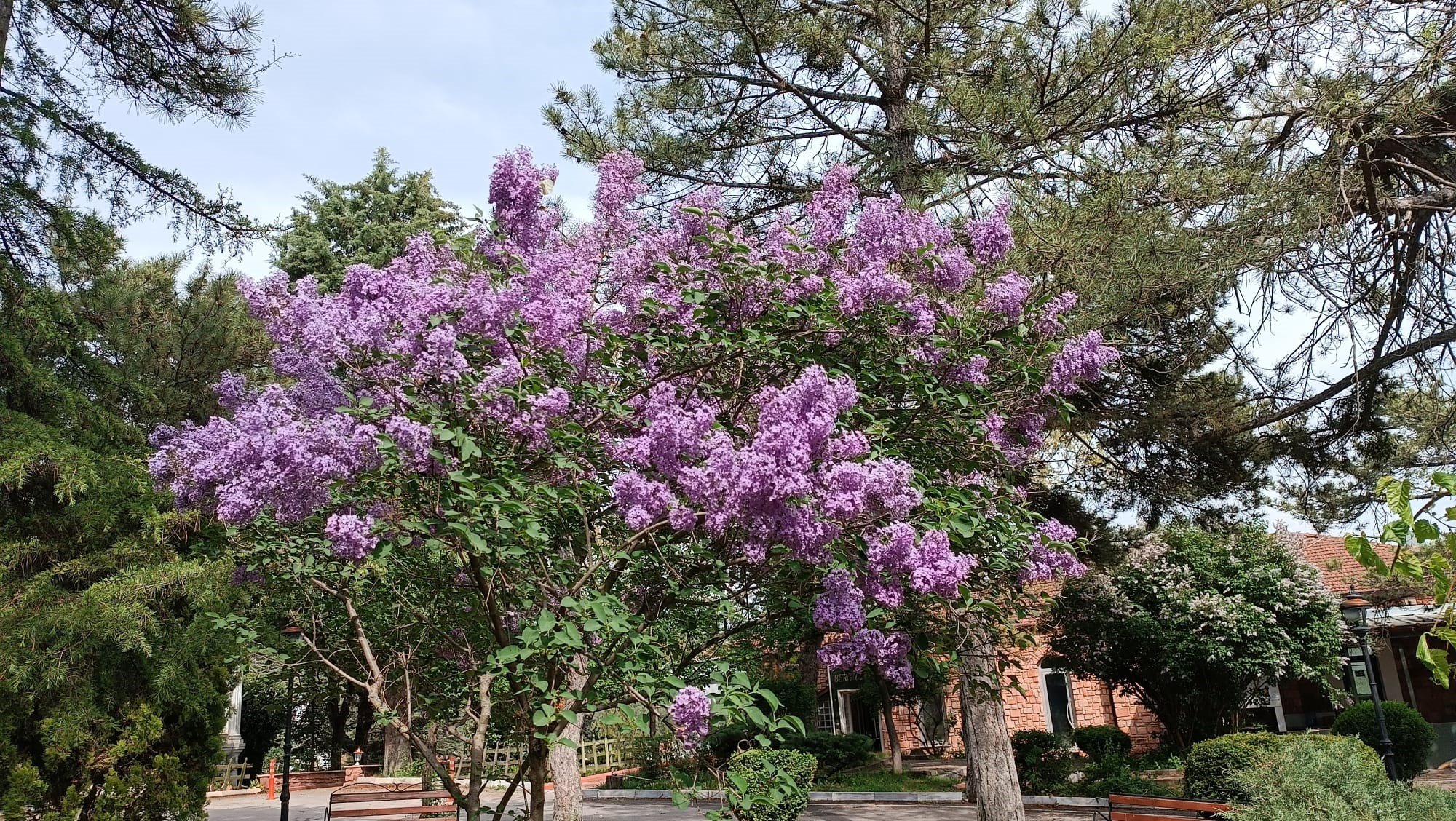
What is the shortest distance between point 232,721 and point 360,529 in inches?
862

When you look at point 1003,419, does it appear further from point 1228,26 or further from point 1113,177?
point 1228,26

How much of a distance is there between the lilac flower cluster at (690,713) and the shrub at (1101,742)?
1433cm

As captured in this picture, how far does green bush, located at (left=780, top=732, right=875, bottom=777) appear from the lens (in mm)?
18516

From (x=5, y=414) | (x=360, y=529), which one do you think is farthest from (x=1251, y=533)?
(x=5, y=414)

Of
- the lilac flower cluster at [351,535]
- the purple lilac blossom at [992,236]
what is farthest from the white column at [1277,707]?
the lilac flower cluster at [351,535]

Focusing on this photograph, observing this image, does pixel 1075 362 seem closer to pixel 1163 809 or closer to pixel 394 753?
pixel 1163 809

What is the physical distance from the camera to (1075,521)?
446 inches

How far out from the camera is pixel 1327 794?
5324 mm

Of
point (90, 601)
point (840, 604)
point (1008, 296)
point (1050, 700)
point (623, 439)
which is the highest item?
point (1008, 296)

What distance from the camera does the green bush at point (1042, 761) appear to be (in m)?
14.8

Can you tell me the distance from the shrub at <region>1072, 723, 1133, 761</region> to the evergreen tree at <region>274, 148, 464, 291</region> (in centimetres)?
1478

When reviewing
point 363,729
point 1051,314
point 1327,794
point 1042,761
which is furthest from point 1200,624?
point 363,729

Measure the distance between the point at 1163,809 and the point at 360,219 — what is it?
1902cm

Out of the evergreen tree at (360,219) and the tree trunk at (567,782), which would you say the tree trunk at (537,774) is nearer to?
the tree trunk at (567,782)
